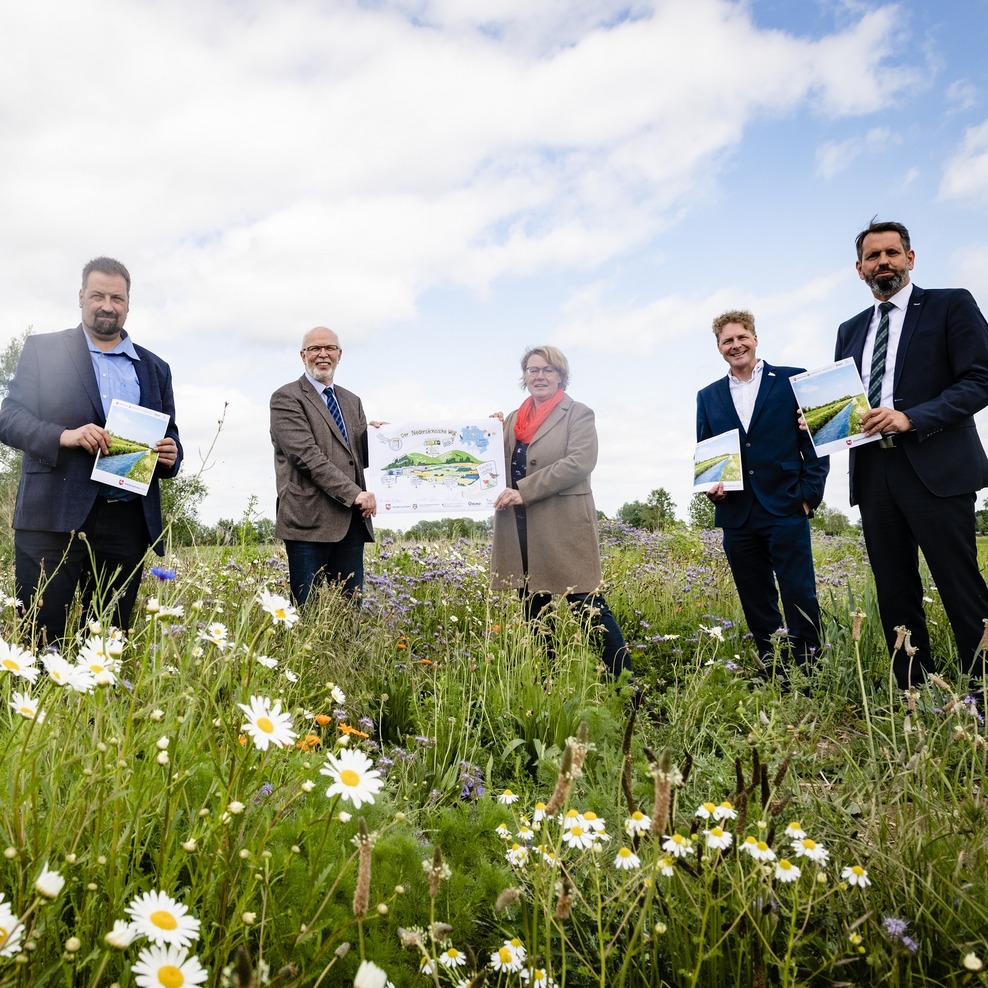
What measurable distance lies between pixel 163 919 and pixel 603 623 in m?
4.11

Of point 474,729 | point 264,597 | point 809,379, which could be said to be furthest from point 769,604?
point 264,597

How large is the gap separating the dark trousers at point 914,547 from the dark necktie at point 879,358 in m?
0.29

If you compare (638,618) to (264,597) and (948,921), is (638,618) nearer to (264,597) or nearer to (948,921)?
(948,921)

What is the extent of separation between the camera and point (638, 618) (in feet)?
21.6

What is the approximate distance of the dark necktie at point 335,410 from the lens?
16.3 ft

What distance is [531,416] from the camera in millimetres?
5273

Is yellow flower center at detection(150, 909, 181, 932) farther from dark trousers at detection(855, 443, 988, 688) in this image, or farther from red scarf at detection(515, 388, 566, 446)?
red scarf at detection(515, 388, 566, 446)

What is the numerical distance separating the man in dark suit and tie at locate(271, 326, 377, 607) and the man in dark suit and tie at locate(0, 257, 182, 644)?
688mm

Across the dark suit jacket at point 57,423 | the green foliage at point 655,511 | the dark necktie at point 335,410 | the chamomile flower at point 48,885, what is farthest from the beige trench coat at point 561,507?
the green foliage at point 655,511

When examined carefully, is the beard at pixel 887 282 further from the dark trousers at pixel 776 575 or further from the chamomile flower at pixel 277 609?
the chamomile flower at pixel 277 609

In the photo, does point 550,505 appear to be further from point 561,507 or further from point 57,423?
point 57,423

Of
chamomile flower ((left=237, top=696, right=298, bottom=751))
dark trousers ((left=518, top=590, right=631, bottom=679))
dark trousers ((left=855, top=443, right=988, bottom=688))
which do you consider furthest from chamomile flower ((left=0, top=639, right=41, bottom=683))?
dark trousers ((left=855, top=443, right=988, bottom=688))

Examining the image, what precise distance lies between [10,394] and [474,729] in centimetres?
Answer: 309

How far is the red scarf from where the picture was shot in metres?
5.17
